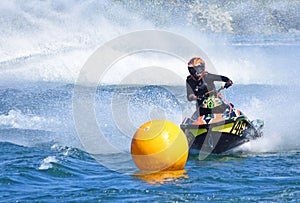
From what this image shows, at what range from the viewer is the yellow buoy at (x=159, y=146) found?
897 centimetres

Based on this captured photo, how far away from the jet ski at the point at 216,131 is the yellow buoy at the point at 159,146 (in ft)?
6.17

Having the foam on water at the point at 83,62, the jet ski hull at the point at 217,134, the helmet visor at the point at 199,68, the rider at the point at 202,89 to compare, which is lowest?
the jet ski hull at the point at 217,134

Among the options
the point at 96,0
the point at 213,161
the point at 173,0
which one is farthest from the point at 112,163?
the point at 173,0

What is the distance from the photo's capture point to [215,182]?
8.80 m

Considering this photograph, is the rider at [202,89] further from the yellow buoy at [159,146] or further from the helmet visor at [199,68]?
the yellow buoy at [159,146]

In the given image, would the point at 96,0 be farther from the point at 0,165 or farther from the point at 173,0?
the point at 173,0

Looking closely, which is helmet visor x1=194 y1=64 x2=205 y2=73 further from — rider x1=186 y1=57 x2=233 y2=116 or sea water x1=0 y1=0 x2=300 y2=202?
sea water x1=0 y1=0 x2=300 y2=202

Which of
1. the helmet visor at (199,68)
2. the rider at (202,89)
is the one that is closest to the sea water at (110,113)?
the rider at (202,89)

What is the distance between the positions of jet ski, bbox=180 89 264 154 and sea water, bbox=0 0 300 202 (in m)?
0.23

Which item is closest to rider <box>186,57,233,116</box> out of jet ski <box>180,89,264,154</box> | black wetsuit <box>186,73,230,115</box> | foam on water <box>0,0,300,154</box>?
black wetsuit <box>186,73,230,115</box>

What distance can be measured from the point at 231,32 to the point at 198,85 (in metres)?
70.4

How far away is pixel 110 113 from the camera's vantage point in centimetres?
1595

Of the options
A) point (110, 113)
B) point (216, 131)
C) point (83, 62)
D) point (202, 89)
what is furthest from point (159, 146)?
point (83, 62)

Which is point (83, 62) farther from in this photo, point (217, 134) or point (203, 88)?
point (217, 134)
